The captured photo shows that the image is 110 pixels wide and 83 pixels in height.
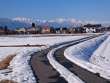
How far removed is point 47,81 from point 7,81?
159 cm

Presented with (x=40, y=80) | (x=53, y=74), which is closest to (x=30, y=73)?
(x=53, y=74)

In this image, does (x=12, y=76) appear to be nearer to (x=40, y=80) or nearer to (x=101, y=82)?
(x=40, y=80)

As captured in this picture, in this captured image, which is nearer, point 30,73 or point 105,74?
point 105,74

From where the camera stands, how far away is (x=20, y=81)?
45.7ft

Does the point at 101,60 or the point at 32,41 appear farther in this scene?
the point at 32,41

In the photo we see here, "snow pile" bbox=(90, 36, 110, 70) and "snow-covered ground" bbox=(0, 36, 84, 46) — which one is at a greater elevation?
"snow pile" bbox=(90, 36, 110, 70)

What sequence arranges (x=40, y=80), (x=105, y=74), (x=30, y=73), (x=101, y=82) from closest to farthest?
(x=101, y=82) → (x=40, y=80) → (x=105, y=74) → (x=30, y=73)

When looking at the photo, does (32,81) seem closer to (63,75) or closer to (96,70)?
(63,75)

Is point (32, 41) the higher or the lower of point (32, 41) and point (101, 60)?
the lower

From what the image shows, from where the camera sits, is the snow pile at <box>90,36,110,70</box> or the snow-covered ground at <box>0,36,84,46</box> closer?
the snow pile at <box>90,36,110,70</box>

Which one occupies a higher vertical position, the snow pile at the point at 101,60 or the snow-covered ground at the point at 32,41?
the snow pile at the point at 101,60

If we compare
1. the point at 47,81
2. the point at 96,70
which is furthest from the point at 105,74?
the point at 47,81

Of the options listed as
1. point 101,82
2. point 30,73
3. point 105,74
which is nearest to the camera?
point 101,82

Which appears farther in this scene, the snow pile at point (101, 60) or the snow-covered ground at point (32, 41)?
the snow-covered ground at point (32, 41)
